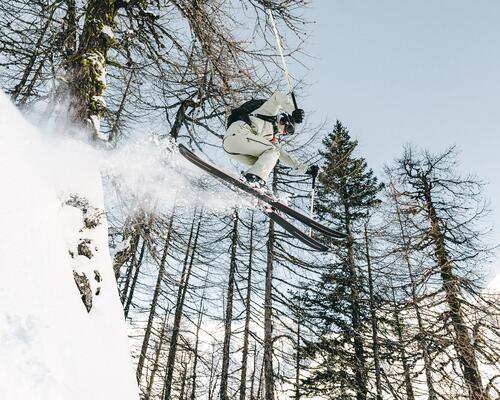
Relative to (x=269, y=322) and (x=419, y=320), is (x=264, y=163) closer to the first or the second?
(x=269, y=322)

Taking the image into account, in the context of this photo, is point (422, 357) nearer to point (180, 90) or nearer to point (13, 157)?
point (180, 90)

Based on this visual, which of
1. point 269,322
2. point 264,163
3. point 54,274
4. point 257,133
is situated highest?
point 257,133

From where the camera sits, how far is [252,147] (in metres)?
5.79

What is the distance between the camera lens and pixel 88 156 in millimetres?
4656

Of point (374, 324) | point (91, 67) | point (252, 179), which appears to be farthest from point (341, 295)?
point (91, 67)

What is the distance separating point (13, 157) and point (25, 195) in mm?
459

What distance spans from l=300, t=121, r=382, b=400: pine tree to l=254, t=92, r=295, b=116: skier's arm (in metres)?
4.79

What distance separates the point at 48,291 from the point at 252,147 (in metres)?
3.94

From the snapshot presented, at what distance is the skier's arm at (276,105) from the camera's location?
5.22m

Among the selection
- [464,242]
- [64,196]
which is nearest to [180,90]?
[64,196]

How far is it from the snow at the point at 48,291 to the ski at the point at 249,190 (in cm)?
223

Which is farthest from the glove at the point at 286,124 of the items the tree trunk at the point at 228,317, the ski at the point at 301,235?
the tree trunk at the point at 228,317

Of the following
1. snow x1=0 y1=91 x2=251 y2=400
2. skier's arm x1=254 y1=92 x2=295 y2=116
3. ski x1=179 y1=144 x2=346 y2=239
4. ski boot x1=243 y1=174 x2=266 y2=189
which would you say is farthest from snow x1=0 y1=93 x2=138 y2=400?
skier's arm x1=254 y1=92 x2=295 y2=116

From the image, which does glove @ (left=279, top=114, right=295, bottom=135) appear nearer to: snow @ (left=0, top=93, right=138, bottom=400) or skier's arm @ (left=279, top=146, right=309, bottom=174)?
skier's arm @ (left=279, top=146, right=309, bottom=174)
